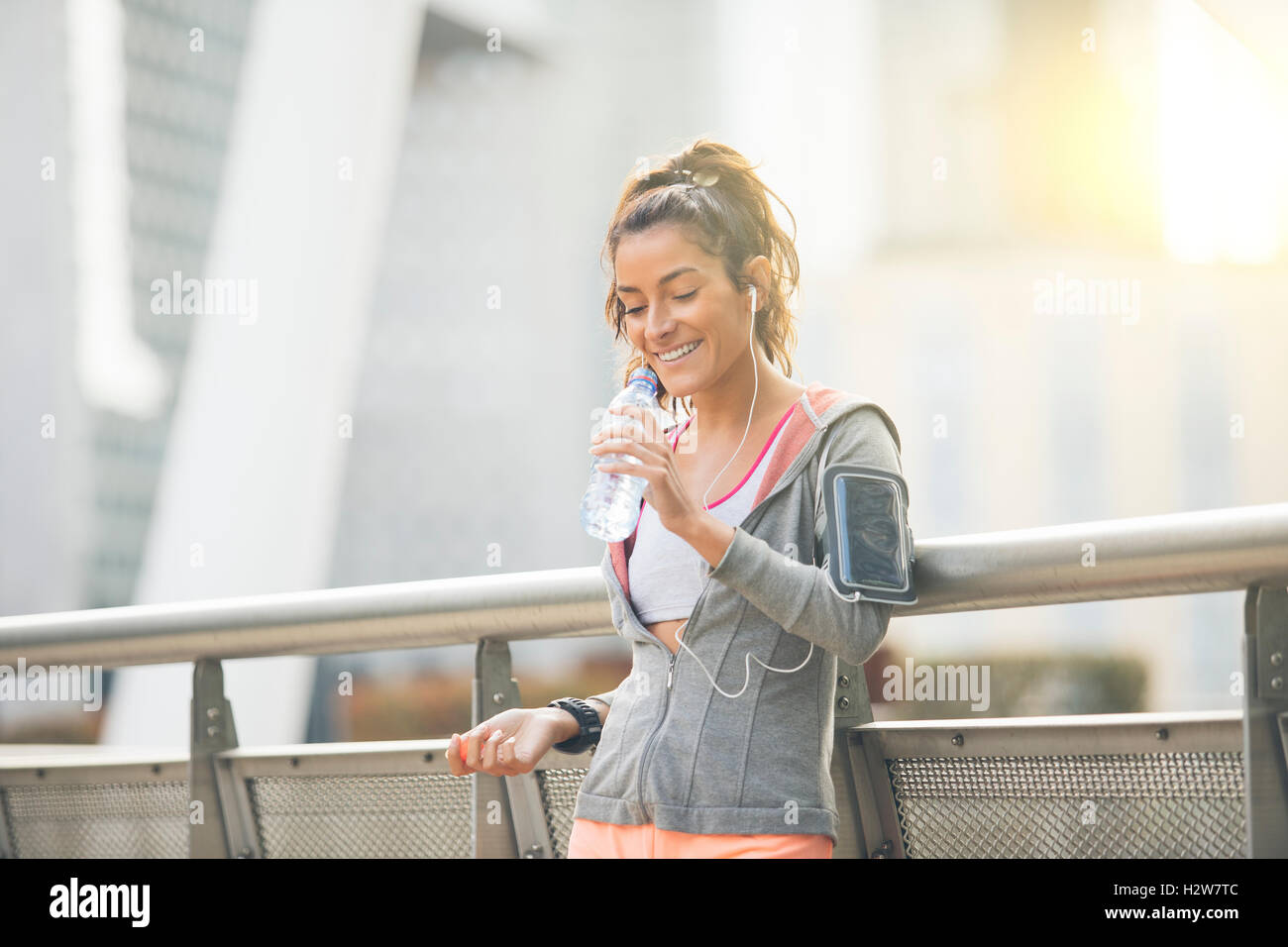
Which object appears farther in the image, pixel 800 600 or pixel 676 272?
pixel 676 272

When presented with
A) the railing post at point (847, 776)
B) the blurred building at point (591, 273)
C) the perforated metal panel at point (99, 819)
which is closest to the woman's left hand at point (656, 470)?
the railing post at point (847, 776)

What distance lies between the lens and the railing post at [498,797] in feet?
8.95

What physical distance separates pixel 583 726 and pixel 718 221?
0.74 metres

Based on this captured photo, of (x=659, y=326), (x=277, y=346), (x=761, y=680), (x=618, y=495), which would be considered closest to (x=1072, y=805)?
(x=761, y=680)

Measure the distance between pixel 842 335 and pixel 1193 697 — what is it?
951 inches

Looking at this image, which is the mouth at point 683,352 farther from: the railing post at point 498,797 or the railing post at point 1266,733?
the railing post at point 498,797

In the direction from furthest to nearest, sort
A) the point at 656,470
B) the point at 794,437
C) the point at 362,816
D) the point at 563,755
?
the point at 362,816
the point at 563,755
the point at 794,437
the point at 656,470

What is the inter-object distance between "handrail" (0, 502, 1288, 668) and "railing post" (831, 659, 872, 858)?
0.83 feet

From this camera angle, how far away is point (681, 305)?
201 centimetres

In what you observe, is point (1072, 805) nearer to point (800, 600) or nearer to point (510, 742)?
point (800, 600)

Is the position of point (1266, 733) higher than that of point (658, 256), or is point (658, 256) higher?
point (658, 256)

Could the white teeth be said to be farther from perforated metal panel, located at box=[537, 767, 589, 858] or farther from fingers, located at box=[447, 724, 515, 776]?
perforated metal panel, located at box=[537, 767, 589, 858]

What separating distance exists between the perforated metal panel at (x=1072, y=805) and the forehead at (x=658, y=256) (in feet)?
2.78

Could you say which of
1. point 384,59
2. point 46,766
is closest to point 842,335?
point 384,59
